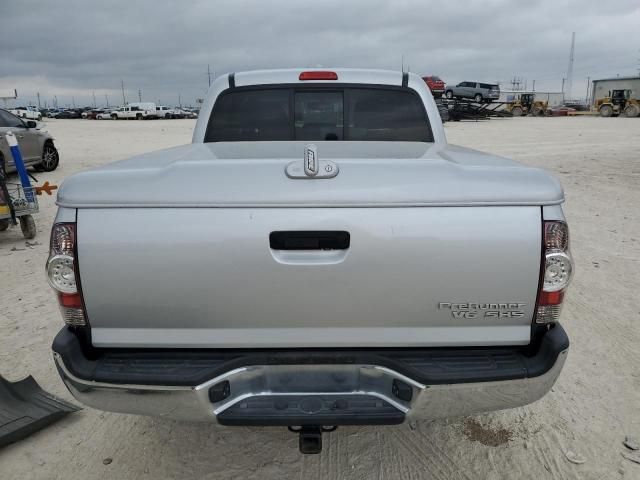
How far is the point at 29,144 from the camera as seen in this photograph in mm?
12445

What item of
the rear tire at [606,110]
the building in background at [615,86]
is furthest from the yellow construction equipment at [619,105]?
the building in background at [615,86]

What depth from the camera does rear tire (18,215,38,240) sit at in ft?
23.4

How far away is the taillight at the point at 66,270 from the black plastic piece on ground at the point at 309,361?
0.50 feet

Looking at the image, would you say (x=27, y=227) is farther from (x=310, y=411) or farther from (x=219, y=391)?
(x=310, y=411)

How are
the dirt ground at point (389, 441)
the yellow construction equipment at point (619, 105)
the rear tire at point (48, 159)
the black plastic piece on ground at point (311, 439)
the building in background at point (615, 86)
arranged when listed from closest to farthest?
the black plastic piece on ground at point (311, 439) → the dirt ground at point (389, 441) → the rear tire at point (48, 159) → the yellow construction equipment at point (619, 105) → the building in background at point (615, 86)

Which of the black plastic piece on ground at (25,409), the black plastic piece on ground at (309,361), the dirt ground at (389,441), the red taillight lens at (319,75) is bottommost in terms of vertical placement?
the dirt ground at (389,441)

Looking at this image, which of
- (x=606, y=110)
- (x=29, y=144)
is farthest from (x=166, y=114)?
(x=29, y=144)

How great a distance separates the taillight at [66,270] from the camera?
1990 mm

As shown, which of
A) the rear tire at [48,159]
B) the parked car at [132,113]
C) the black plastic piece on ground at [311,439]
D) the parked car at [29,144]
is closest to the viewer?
the black plastic piece on ground at [311,439]

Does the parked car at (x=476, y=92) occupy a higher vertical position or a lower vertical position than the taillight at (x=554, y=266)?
higher

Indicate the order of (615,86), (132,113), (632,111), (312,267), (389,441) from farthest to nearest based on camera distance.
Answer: (132,113) < (615,86) < (632,111) < (389,441) < (312,267)

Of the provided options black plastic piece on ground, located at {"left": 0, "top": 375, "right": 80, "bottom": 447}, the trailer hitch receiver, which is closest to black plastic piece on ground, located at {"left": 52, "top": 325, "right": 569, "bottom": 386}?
the trailer hitch receiver

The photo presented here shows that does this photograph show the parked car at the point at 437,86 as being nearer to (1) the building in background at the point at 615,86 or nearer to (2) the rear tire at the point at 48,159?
(1) the building in background at the point at 615,86

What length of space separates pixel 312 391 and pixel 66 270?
3.71 ft
